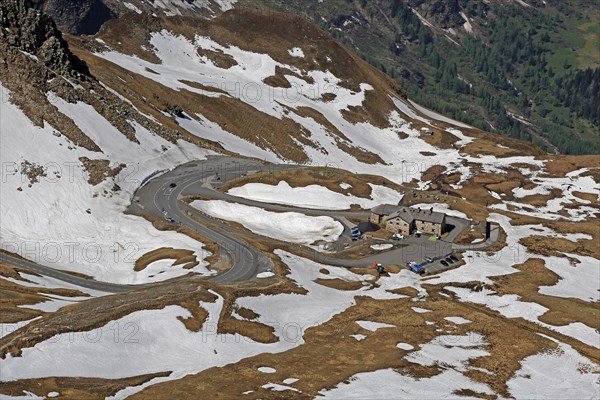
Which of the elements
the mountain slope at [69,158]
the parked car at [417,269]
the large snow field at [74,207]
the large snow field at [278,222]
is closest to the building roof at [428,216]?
the large snow field at [278,222]

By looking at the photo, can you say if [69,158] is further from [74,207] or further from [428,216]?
[428,216]

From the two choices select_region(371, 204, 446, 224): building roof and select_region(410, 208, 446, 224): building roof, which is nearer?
select_region(371, 204, 446, 224): building roof

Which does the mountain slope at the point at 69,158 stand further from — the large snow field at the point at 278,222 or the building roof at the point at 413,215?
the building roof at the point at 413,215

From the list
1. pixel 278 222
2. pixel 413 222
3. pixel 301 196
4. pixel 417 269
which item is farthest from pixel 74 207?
pixel 413 222

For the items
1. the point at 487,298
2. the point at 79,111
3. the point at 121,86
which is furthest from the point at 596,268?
the point at 121,86

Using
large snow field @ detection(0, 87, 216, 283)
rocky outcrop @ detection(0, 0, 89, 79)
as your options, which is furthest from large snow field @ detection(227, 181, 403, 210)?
rocky outcrop @ detection(0, 0, 89, 79)

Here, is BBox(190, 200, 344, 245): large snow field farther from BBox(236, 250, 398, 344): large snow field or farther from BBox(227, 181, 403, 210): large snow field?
BBox(236, 250, 398, 344): large snow field
